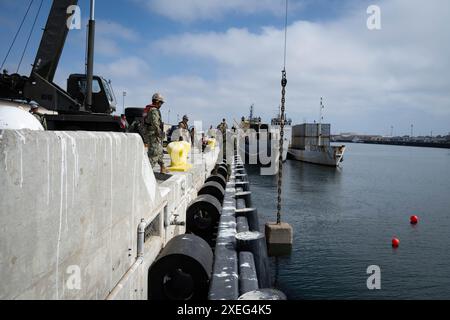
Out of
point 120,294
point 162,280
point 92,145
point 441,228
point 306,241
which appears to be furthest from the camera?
point 441,228

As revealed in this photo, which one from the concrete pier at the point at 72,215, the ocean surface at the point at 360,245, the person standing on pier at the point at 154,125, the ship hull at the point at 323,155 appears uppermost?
the person standing on pier at the point at 154,125

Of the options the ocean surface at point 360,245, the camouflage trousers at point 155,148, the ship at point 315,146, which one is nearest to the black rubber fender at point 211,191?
the ocean surface at point 360,245

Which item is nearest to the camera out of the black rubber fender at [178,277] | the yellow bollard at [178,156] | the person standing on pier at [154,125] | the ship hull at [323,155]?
the black rubber fender at [178,277]

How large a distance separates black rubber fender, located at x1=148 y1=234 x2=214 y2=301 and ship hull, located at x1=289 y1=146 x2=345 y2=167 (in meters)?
58.2

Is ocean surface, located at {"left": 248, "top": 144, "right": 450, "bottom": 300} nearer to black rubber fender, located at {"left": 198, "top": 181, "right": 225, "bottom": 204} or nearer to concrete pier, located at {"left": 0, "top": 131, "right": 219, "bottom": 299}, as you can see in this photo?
black rubber fender, located at {"left": 198, "top": 181, "right": 225, "bottom": 204}

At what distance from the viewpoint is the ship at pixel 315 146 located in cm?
6178

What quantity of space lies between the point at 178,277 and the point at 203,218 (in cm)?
467

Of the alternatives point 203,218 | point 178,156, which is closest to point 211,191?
point 178,156

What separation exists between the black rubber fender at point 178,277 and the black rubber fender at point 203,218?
444 centimetres

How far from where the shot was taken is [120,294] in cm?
409

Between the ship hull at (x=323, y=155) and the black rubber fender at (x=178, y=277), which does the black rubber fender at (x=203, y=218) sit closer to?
the black rubber fender at (x=178, y=277)
